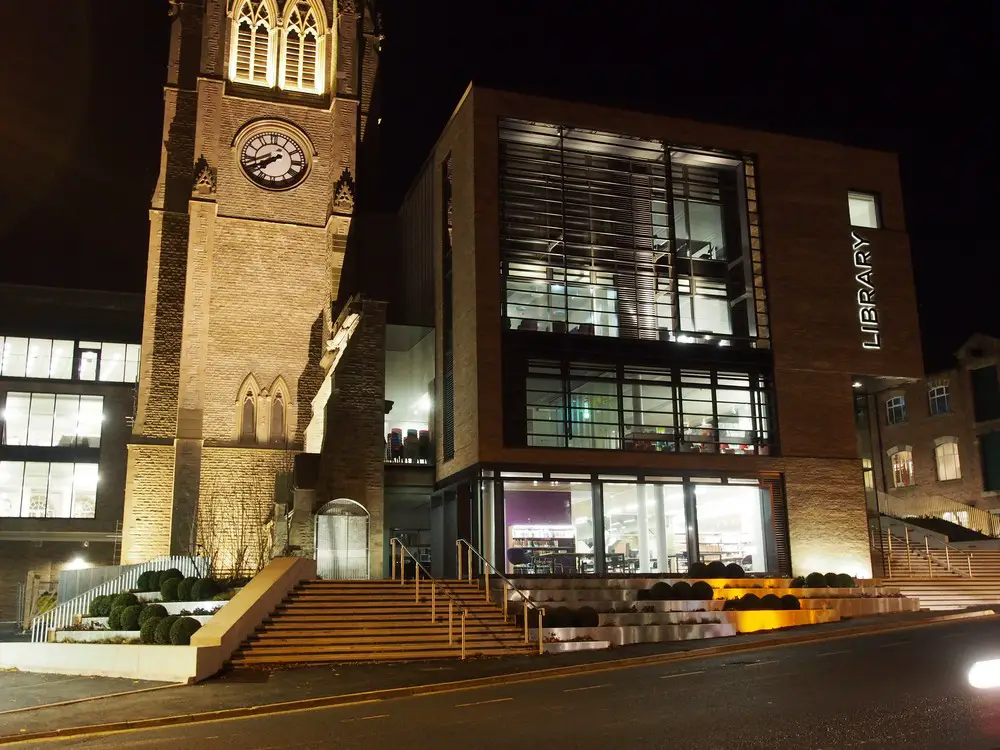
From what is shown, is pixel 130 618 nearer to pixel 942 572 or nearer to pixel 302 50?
pixel 302 50

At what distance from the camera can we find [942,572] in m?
30.5

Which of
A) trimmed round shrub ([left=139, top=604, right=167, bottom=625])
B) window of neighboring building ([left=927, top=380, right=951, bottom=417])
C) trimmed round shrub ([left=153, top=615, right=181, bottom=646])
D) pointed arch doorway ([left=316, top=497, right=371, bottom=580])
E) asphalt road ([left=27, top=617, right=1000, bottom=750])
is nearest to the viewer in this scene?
asphalt road ([left=27, top=617, right=1000, bottom=750])

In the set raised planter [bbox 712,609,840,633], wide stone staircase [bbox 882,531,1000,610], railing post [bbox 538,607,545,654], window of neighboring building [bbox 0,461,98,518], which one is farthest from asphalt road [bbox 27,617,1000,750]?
window of neighboring building [bbox 0,461,98,518]

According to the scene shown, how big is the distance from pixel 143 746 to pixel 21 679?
29.6ft

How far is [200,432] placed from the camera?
1234 inches

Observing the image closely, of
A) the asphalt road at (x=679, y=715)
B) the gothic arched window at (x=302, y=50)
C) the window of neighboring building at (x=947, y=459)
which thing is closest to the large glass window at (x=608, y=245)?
the gothic arched window at (x=302, y=50)

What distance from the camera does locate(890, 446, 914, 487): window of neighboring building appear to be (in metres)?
43.0

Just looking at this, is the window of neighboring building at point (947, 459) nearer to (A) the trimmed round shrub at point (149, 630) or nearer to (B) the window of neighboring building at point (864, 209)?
(B) the window of neighboring building at point (864, 209)

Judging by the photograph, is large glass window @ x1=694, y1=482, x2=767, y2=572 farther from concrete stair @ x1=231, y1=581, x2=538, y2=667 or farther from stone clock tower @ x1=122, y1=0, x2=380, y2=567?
stone clock tower @ x1=122, y1=0, x2=380, y2=567

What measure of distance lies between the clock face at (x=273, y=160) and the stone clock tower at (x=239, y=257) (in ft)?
0.17

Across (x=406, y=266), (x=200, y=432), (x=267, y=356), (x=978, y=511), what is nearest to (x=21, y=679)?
(x=200, y=432)

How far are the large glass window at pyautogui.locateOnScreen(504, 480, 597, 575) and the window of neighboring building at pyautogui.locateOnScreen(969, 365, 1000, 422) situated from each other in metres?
21.0

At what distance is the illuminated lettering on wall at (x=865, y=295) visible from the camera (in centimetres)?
3181

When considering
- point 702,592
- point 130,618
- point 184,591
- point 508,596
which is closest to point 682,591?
point 702,592
